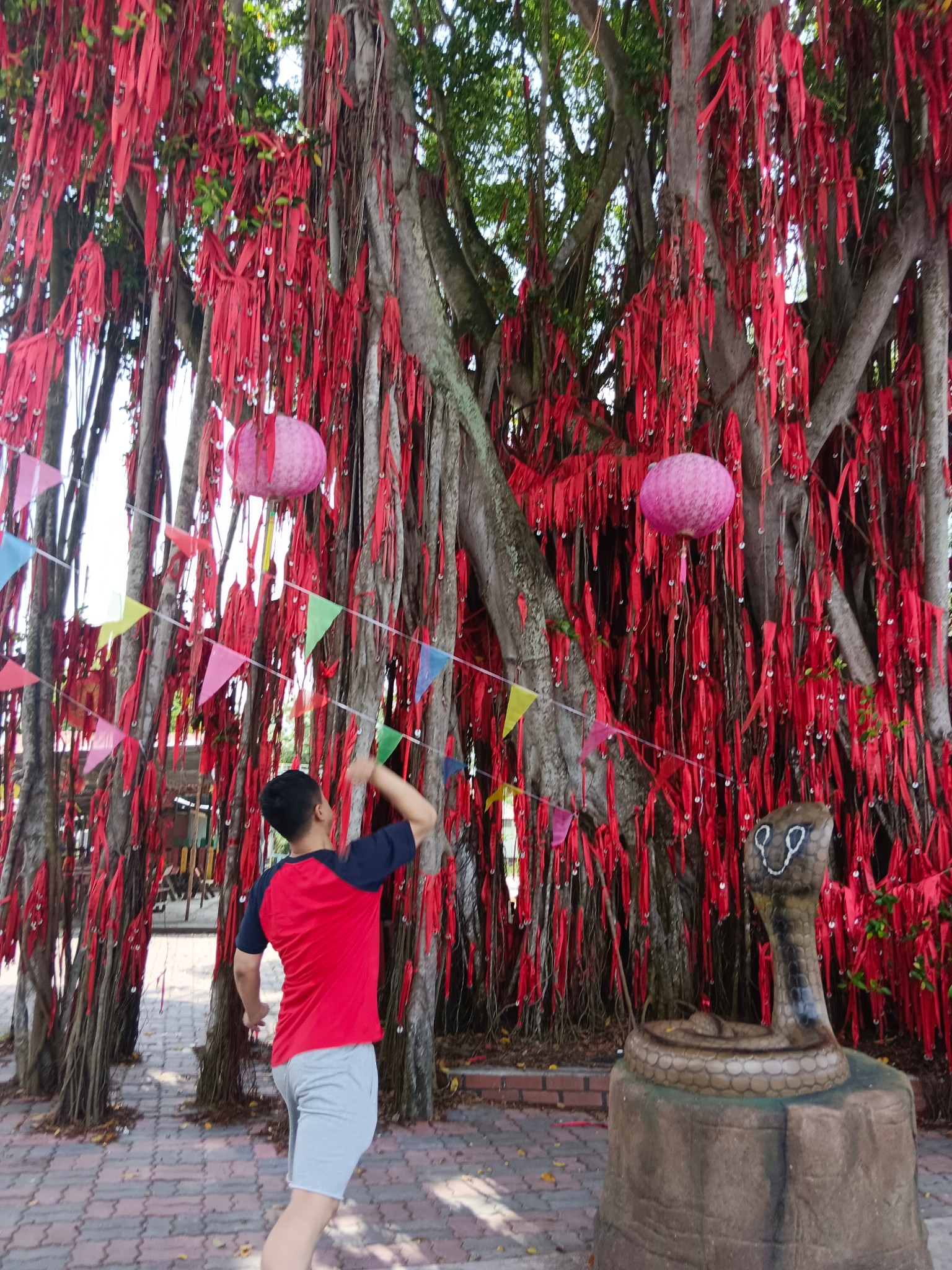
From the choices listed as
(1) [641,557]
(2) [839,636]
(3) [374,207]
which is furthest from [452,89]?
(2) [839,636]

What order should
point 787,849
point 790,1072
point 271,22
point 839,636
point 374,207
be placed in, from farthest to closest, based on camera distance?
point 271,22 → point 839,636 → point 374,207 → point 787,849 → point 790,1072

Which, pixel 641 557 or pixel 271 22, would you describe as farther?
pixel 271 22

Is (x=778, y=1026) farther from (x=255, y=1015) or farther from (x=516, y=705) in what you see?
(x=516, y=705)

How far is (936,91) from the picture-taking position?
4203 mm

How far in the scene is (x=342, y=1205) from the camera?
9.88ft

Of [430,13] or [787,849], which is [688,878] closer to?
[787,849]

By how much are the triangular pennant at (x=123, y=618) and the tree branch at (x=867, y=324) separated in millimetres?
2972

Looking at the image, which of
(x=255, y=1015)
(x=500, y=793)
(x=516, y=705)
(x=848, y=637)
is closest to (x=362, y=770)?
(x=255, y=1015)

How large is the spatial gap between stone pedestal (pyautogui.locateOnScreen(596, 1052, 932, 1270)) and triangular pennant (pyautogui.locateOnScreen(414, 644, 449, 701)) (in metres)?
1.91

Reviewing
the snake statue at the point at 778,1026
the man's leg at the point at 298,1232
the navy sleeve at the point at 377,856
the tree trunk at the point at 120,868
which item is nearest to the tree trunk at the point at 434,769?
the tree trunk at the point at 120,868

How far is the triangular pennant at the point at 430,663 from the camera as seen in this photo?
390 cm

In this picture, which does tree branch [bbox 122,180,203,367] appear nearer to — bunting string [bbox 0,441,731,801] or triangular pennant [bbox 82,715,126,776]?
bunting string [bbox 0,441,731,801]

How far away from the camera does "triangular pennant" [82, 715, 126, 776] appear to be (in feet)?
12.1

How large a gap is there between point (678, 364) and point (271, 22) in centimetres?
337
